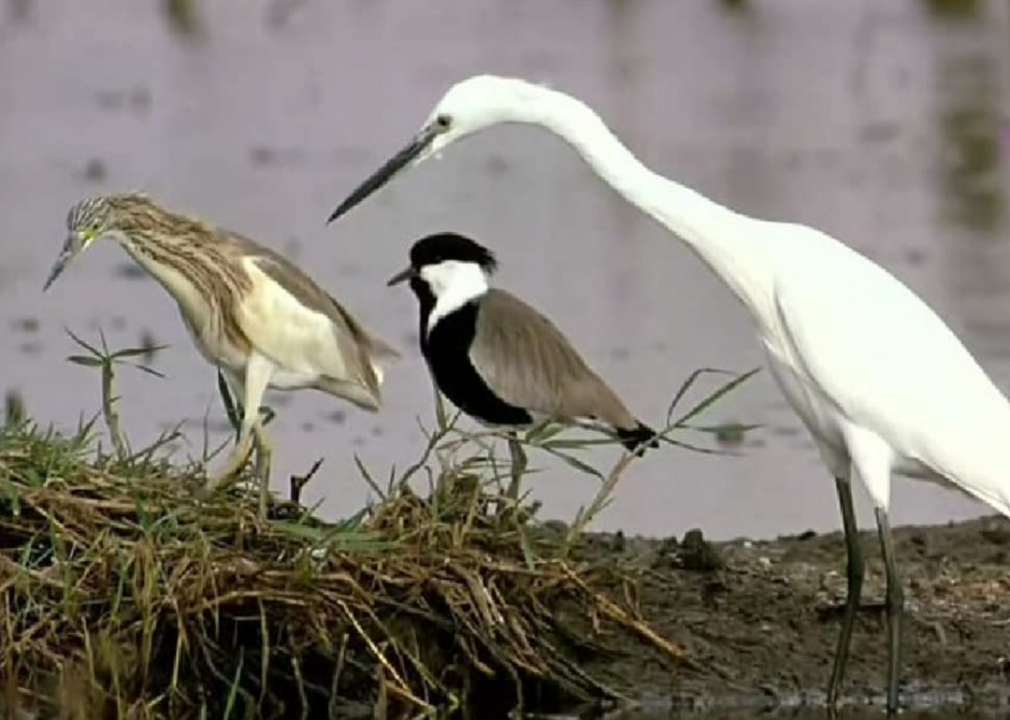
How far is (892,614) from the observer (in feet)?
26.1

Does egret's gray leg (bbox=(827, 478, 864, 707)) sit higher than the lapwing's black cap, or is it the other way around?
the lapwing's black cap

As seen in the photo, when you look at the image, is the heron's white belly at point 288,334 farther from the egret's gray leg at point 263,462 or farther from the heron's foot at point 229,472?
the heron's foot at point 229,472

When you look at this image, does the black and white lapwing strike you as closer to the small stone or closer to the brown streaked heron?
the small stone

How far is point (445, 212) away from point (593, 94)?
4157 millimetres

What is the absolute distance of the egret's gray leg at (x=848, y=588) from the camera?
314 inches

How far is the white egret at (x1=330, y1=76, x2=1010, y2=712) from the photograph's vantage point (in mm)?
7812

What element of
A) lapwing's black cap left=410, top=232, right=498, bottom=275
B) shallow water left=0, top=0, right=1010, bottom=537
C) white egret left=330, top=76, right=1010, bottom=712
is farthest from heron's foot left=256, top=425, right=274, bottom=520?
lapwing's black cap left=410, top=232, right=498, bottom=275

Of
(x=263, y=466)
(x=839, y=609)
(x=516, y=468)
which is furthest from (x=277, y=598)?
(x=839, y=609)

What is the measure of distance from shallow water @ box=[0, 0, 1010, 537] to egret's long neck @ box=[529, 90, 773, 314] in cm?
171

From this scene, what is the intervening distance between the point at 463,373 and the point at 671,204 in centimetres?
177

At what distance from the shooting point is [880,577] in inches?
349

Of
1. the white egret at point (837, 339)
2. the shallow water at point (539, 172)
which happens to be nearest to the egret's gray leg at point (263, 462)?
the white egret at point (837, 339)

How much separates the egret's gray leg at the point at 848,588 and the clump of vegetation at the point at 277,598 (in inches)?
16.4

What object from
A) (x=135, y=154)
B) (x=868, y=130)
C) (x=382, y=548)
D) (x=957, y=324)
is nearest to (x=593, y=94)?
(x=868, y=130)
